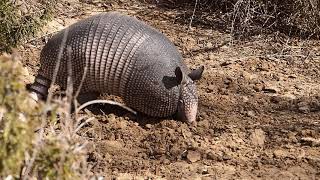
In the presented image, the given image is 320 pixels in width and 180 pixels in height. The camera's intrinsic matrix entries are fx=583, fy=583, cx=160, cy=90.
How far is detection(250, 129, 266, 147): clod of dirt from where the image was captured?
19.9ft

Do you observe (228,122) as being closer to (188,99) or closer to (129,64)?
(188,99)

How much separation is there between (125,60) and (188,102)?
34.1 inches

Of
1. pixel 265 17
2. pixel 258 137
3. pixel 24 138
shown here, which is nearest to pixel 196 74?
pixel 258 137

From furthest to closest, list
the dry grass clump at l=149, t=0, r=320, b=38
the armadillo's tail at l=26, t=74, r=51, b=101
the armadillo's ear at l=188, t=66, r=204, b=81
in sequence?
the dry grass clump at l=149, t=0, r=320, b=38 < the armadillo's tail at l=26, t=74, r=51, b=101 < the armadillo's ear at l=188, t=66, r=204, b=81

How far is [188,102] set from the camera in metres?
6.48

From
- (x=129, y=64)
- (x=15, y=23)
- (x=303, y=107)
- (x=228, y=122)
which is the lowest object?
(x=228, y=122)

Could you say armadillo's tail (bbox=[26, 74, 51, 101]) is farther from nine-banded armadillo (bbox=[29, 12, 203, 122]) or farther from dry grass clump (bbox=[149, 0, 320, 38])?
dry grass clump (bbox=[149, 0, 320, 38])

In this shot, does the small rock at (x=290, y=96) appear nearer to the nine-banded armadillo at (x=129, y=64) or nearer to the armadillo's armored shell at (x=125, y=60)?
the nine-banded armadillo at (x=129, y=64)

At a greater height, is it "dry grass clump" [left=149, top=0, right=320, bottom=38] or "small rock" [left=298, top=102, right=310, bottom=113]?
"dry grass clump" [left=149, top=0, right=320, bottom=38]

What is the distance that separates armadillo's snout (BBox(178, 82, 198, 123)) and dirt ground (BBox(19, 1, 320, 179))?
0.12m

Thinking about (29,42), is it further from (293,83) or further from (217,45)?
(293,83)

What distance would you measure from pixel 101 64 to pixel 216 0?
3017 millimetres

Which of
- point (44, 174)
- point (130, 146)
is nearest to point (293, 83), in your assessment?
point (130, 146)

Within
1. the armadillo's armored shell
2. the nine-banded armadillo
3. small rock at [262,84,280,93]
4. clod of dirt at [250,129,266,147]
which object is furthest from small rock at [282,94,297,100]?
the armadillo's armored shell
